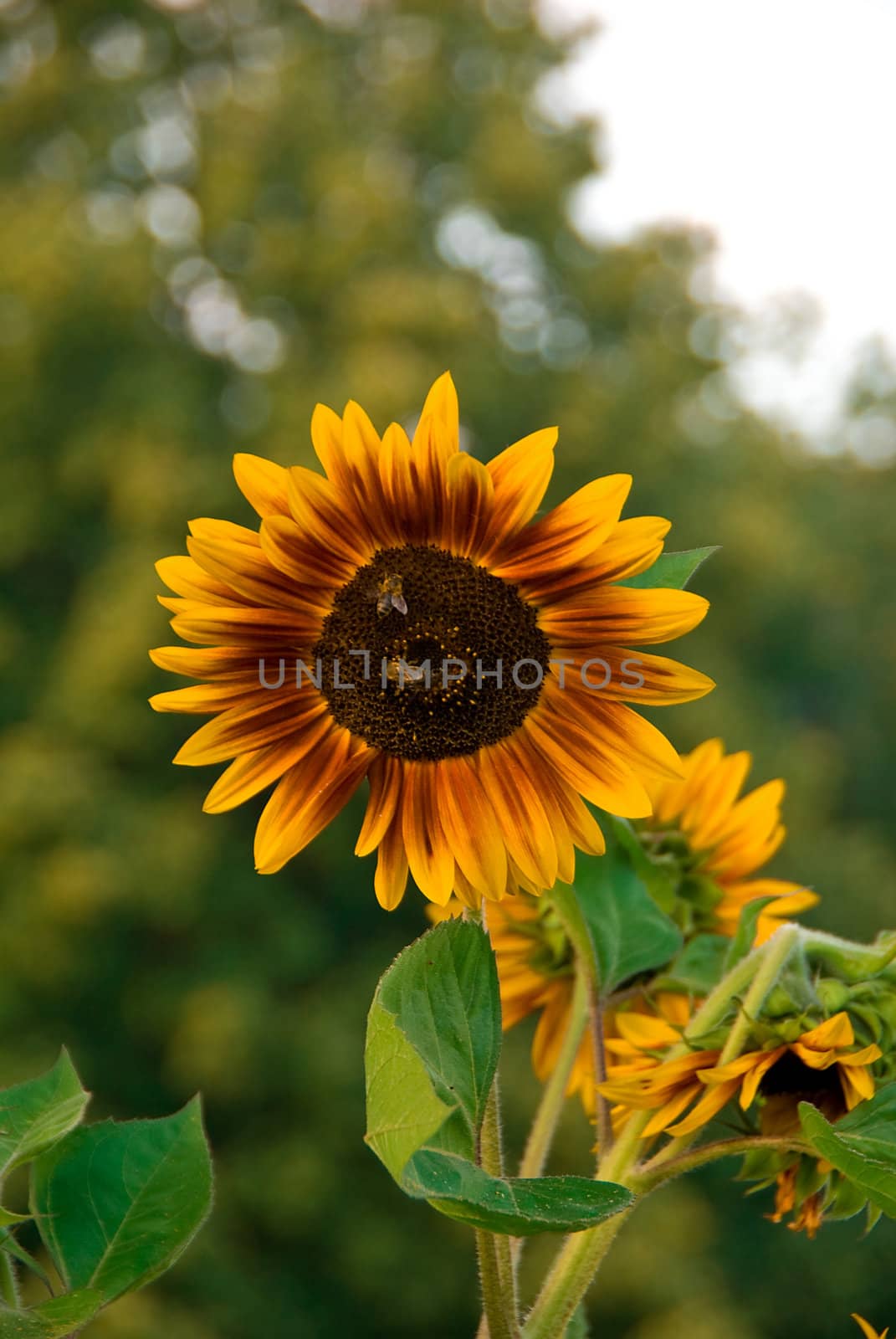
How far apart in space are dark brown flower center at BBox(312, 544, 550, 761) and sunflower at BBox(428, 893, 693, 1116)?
144 mm

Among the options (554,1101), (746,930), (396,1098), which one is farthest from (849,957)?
(396,1098)

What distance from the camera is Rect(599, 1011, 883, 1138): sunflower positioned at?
61cm

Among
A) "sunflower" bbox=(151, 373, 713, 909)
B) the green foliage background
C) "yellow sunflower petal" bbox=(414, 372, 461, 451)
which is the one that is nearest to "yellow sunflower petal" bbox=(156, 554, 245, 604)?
"sunflower" bbox=(151, 373, 713, 909)

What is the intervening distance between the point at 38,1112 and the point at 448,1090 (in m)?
0.17

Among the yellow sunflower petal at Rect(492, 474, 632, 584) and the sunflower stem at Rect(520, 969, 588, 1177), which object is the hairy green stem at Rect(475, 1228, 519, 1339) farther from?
the yellow sunflower petal at Rect(492, 474, 632, 584)

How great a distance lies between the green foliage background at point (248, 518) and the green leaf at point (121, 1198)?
5178 millimetres

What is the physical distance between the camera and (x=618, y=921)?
0.73 m

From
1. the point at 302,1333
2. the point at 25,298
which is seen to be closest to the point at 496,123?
the point at 25,298

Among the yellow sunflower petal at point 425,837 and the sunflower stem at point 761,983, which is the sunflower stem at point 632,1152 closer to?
the sunflower stem at point 761,983

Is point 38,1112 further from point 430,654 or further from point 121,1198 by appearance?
point 430,654

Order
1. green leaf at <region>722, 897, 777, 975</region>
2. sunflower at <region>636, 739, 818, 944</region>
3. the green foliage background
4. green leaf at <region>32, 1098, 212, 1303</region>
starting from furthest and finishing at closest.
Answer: the green foliage background
sunflower at <region>636, 739, 818, 944</region>
green leaf at <region>722, 897, 777, 975</region>
green leaf at <region>32, 1098, 212, 1303</region>

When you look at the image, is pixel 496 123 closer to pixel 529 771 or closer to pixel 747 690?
pixel 747 690

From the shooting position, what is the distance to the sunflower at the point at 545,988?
32.1 inches

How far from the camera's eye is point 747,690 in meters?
8.38
